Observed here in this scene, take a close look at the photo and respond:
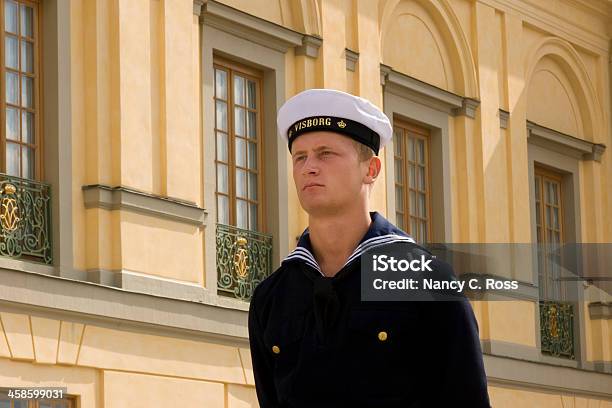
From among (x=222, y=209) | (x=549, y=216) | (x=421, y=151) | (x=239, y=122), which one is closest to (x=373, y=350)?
(x=222, y=209)

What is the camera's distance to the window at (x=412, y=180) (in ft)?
71.0

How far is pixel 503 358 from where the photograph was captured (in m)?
22.5

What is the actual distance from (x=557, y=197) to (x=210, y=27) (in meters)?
9.27

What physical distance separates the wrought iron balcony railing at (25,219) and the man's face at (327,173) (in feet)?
35.6

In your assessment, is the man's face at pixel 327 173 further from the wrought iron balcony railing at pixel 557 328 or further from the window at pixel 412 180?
the wrought iron balcony railing at pixel 557 328

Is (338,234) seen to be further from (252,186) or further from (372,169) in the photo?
(252,186)

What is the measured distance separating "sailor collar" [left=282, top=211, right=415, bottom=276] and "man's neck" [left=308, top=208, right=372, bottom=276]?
0.02m

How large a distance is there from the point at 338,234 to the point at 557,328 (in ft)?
68.0

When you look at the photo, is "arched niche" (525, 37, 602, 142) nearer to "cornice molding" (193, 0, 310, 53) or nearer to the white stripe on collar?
"cornice molding" (193, 0, 310, 53)

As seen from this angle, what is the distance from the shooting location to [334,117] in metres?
4.17

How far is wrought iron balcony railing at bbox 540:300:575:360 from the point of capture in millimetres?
23938

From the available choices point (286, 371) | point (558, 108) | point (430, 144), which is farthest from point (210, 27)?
point (286, 371)

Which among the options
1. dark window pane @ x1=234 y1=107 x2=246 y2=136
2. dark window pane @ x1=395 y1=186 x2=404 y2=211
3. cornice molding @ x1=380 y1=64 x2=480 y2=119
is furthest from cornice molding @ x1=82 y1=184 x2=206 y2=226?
dark window pane @ x1=395 y1=186 x2=404 y2=211

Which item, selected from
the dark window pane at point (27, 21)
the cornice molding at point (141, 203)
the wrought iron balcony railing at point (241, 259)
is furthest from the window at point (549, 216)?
the dark window pane at point (27, 21)
